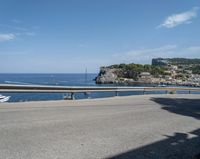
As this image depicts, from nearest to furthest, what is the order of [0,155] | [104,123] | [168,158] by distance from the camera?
[0,155]
[168,158]
[104,123]

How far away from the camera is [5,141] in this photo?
246 inches

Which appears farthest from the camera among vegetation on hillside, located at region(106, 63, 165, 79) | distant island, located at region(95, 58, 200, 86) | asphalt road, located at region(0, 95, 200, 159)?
vegetation on hillside, located at region(106, 63, 165, 79)

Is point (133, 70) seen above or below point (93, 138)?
above

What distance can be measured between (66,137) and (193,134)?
3.51 m

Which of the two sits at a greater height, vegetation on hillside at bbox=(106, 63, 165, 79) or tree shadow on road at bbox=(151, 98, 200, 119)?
vegetation on hillside at bbox=(106, 63, 165, 79)

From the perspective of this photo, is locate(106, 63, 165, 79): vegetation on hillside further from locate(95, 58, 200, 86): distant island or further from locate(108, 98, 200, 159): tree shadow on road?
locate(108, 98, 200, 159): tree shadow on road

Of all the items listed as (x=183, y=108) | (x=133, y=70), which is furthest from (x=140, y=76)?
(x=183, y=108)

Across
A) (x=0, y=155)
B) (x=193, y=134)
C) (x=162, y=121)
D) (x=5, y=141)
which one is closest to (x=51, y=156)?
(x=0, y=155)

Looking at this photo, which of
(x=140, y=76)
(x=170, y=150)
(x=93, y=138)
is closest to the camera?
(x=170, y=150)

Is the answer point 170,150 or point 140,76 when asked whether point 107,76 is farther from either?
point 170,150

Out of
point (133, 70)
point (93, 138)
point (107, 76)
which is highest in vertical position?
point (133, 70)

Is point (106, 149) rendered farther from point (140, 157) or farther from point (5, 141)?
point (5, 141)

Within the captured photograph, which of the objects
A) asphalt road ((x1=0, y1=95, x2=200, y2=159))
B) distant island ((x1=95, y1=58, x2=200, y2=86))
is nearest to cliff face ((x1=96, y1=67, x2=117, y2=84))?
distant island ((x1=95, y1=58, x2=200, y2=86))

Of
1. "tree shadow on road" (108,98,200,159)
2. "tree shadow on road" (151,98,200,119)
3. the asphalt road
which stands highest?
the asphalt road
